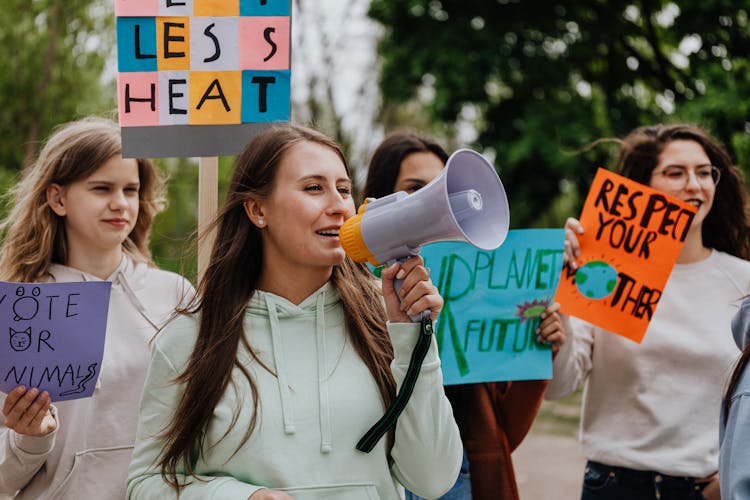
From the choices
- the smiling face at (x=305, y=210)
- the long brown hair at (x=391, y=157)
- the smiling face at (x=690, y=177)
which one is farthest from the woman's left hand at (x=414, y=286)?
the smiling face at (x=690, y=177)

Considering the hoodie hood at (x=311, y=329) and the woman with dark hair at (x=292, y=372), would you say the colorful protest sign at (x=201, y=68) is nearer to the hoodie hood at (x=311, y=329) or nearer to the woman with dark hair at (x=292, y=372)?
the woman with dark hair at (x=292, y=372)

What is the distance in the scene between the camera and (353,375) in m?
2.18

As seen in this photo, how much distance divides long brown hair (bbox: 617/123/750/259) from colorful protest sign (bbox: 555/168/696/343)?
0.24 metres

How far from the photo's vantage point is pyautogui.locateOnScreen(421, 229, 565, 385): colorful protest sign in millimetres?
2855

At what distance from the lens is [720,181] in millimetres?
3350

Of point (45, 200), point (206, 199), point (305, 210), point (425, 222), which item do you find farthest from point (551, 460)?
point (425, 222)

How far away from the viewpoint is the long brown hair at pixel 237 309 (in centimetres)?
208

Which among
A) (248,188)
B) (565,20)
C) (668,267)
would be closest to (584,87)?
(565,20)

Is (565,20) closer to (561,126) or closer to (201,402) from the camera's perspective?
Result: (561,126)

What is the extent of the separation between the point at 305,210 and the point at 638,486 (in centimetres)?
152

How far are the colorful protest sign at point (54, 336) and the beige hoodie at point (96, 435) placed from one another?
0.14m

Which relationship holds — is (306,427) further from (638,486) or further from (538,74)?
(538,74)

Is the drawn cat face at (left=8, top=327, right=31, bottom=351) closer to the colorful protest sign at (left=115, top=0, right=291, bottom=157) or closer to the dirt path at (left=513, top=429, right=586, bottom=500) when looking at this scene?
the colorful protest sign at (left=115, top=0, right=291, bottom=157)

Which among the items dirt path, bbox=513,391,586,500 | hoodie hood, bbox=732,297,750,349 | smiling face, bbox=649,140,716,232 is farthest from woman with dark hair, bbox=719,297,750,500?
dirt path, bbox=513,391,586,500
